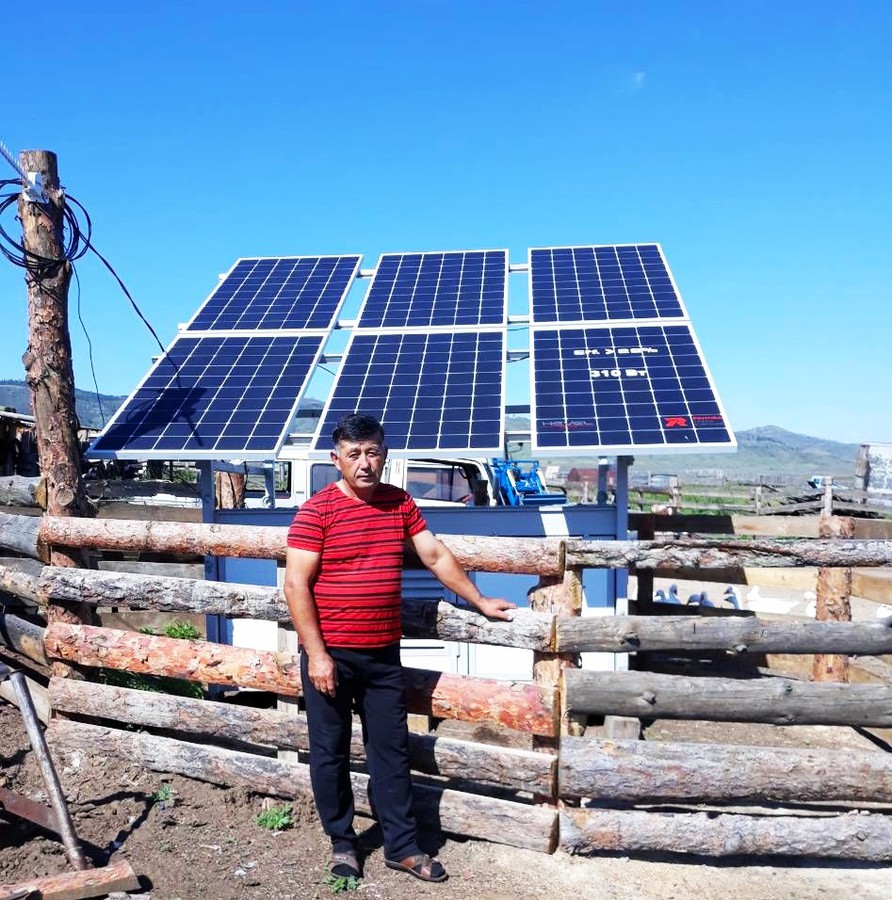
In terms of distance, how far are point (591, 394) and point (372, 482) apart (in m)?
4.50

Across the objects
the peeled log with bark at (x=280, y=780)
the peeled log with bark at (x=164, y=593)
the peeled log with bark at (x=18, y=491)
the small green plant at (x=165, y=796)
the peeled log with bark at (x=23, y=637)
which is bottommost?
the small green plant at (x=165, y=796)

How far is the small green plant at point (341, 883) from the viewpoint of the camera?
173 inches

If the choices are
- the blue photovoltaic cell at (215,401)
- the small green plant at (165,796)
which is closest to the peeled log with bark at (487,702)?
the small green plant at (165,796)

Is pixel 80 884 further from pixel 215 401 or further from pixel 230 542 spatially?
pixel 215 401

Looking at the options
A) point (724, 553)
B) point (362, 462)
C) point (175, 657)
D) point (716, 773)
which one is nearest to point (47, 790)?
point (175, 657)

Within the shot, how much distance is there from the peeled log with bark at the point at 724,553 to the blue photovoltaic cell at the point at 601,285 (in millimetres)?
5457

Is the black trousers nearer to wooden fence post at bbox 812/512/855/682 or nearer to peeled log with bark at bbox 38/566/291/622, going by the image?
peeled log with bark at bbox 38/566/291/622

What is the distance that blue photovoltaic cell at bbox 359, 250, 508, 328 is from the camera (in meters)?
10.5

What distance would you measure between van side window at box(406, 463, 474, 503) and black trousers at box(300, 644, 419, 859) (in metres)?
7.25

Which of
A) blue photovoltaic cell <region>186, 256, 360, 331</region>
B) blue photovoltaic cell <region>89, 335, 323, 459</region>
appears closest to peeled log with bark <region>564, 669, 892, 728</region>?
blue photovoltaic cell <region>89, 335, 323, 459</region>

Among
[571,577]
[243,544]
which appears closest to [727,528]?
[571,577]

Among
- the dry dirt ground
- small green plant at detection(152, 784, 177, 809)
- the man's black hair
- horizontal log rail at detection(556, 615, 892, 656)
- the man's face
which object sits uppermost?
the man's black hair

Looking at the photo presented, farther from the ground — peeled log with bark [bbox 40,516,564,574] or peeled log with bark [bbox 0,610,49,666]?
peeled log with bark [bbox 40,516,564,574]

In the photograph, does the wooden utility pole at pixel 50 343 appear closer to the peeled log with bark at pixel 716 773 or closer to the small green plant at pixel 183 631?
the small green plant at pixel 183 631
